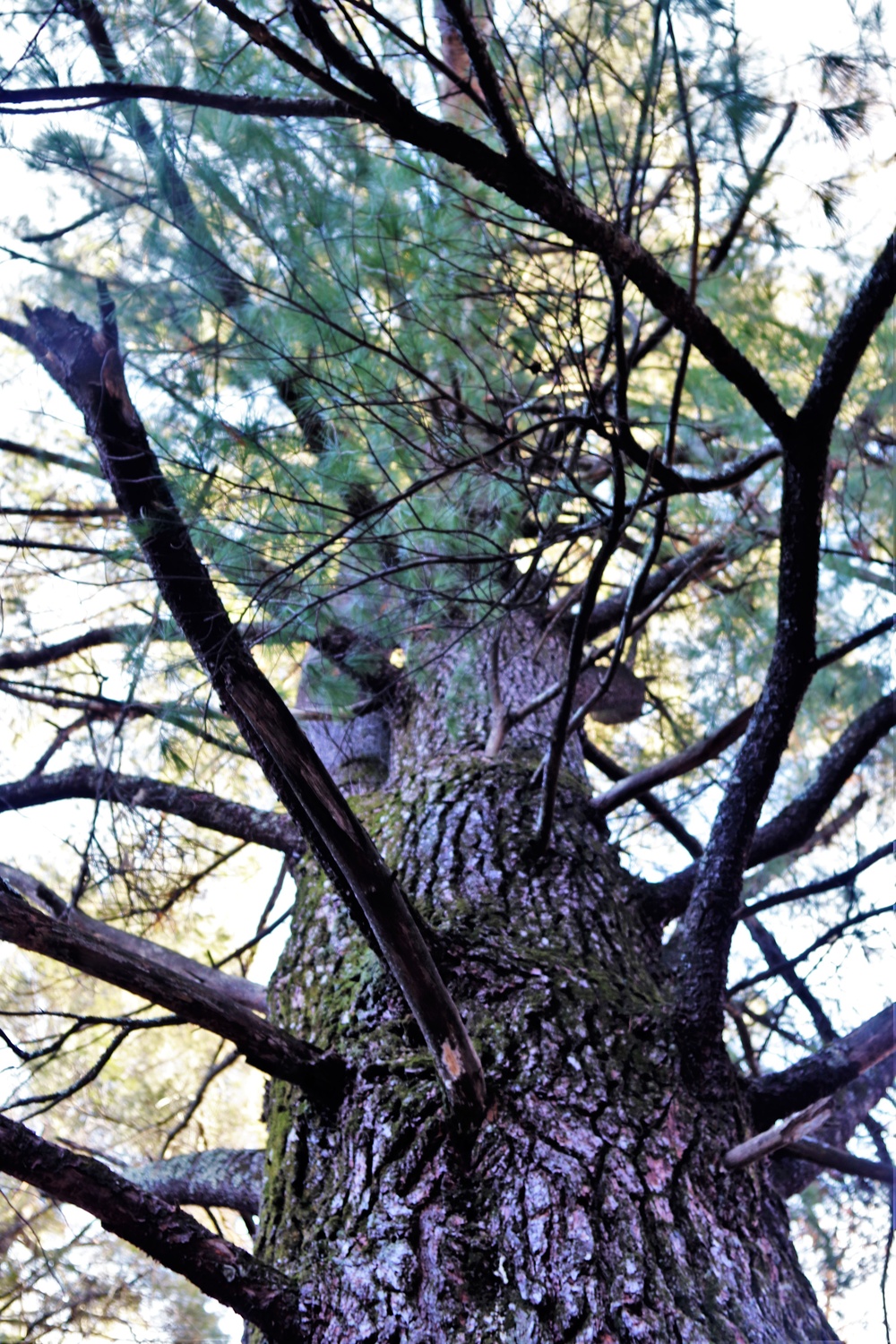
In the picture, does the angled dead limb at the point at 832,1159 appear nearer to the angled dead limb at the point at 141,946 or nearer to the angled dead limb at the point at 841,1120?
the angled dead limb at the point at 841,1120

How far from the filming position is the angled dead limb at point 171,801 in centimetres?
251

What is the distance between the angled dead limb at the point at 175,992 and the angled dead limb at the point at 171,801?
104 cm

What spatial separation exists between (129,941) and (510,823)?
3.03ft

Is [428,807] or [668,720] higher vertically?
[668,720]

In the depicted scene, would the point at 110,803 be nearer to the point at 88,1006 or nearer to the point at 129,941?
the point at 129,941

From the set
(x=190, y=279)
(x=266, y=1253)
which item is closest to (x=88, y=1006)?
(x=266, y=1253)

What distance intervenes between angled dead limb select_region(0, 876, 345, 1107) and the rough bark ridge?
0.08 m

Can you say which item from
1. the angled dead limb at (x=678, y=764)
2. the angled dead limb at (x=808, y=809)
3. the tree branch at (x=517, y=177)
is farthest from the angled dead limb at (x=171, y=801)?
the tree branch at (x=517, y=177)

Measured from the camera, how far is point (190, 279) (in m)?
2.01

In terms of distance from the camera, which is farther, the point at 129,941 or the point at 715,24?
the point at 129,941

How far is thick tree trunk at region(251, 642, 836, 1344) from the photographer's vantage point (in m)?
1.21

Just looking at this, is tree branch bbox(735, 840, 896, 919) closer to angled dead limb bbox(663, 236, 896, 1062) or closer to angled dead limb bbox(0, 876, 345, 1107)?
angled dead limb bbox(663, 236, 896, 1062)

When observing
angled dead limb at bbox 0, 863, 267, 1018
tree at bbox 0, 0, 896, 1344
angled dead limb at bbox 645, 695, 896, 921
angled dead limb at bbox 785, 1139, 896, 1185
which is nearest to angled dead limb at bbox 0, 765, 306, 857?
tree at bbox 0, 0, 896, 1344

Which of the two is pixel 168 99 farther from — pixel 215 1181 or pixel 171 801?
pixel 215 1181
